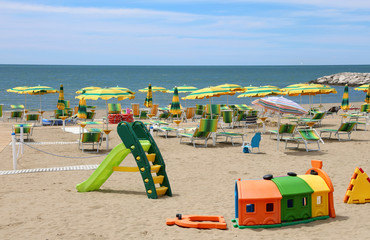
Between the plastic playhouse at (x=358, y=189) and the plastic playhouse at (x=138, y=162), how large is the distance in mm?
2885

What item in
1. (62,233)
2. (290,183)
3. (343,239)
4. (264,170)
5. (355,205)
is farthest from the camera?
(264,170)

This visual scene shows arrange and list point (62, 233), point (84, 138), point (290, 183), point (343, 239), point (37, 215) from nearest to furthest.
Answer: point (343, 239), point (62, 233), point (290, 183), point (37, 215), point (84, 138)

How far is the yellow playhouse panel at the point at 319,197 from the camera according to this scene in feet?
18.6

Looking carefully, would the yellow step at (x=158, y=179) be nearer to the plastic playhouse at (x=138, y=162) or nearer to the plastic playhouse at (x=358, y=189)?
the plastic playhouse at (x=138, y=162)

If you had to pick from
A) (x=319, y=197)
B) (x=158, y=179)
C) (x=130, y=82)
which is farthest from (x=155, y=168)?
(x=130, y=82)

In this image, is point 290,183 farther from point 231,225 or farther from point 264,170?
point 264,170

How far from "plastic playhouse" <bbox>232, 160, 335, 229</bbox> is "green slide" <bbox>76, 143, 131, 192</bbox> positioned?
2.45 m

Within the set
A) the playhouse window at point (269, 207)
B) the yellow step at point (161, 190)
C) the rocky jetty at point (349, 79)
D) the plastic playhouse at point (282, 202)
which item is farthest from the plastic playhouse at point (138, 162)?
the rocky jetty at point (349, 79)

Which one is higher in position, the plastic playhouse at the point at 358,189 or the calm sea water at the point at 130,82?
the calm sea water at the point at 130,82

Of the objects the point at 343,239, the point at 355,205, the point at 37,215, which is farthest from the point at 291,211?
the point at 37,215

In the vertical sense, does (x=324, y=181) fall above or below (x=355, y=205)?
above

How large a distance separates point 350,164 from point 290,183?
15.0 ft

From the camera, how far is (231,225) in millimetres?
5637

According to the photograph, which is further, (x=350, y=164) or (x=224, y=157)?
(x=224, y=157)
